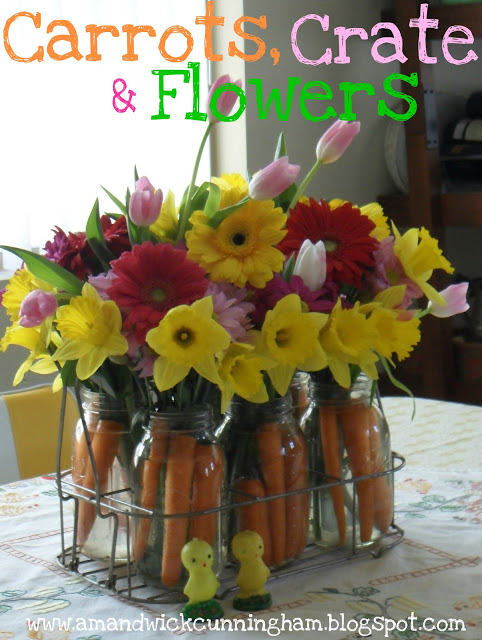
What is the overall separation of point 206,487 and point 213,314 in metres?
0.14

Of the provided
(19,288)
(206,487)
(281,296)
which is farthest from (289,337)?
(19,288)

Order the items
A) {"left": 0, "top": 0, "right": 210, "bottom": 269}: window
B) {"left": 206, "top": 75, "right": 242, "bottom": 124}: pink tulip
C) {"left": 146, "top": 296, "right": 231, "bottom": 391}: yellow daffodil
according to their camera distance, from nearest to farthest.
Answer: {"left": 146, "top": 296, "right": 231, "bottom": 391}: yellow daffodil < {"left": 206, "top": 75, "right": 242, "bottom": 124}: pink tulip < {"left": 0, "top": 0, "right": 210, "bottom": 269}: window

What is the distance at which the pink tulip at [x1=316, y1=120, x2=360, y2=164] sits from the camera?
31.8 inches

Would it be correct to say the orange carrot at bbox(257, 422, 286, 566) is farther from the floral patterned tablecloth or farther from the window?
the window

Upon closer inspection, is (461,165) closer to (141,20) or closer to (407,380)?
(407,380)

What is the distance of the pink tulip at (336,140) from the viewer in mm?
808

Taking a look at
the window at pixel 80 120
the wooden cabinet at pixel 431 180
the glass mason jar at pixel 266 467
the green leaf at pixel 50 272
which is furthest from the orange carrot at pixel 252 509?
the wooden cabinet at pixel 431 180

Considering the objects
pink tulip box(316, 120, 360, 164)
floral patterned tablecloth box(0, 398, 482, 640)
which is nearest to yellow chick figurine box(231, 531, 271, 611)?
floral patterned tablecloth box(0, 398, 482, 640)

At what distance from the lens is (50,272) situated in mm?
744

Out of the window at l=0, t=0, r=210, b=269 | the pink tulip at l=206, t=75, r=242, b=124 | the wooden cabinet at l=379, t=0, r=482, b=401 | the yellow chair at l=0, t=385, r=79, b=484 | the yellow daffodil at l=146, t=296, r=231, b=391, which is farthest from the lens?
the wooden cabinet at l=379, t=0, r=482, b=401

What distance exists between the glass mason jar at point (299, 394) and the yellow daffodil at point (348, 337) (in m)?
0.09

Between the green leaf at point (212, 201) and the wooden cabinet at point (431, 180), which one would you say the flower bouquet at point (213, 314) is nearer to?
the green leaf at point (212, 201)

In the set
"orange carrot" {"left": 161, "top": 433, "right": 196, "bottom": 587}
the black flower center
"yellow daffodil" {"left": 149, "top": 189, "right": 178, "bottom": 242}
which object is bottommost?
"orange carrot" {"left": 161, "top": 433, "right": 196, "bottom": 587}

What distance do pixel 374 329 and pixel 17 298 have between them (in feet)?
1.03
